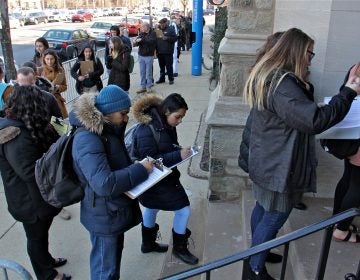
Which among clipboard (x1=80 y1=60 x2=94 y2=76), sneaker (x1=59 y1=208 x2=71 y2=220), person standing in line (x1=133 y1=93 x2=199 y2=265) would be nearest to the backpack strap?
person standing in line (x1=133 y1=93 x2=199 y2=265)

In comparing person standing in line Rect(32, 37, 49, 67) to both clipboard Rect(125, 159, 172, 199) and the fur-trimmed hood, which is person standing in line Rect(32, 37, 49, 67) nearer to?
the fur-trimmed hood

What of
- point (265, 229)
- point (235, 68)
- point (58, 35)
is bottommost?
point (58, 35)

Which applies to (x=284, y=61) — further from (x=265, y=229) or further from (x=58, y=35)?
(x=58, y=35)

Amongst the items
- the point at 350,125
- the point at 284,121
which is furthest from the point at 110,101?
the point at 350,125

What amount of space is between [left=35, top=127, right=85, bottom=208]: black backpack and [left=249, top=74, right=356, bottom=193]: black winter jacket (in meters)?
1.07

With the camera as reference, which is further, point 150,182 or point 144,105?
point 144,105

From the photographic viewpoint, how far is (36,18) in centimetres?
4544

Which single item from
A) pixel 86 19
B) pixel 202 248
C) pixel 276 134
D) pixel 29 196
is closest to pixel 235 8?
pixel 276 134

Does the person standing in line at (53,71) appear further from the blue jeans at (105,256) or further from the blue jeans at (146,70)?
the blue jeans at (146,70)

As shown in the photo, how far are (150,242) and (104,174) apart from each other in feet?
4.77

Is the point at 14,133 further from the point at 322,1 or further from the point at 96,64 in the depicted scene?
the point at 96,64

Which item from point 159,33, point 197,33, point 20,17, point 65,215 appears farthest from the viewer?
point 20,17

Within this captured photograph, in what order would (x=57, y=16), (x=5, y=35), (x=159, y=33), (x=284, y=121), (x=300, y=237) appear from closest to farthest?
(x=300, y=237) → (x=284, y=121) → (x=5, y=35) → (x=159, y=33) → (x=57, y=16)

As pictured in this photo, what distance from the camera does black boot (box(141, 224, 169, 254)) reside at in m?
3.51
